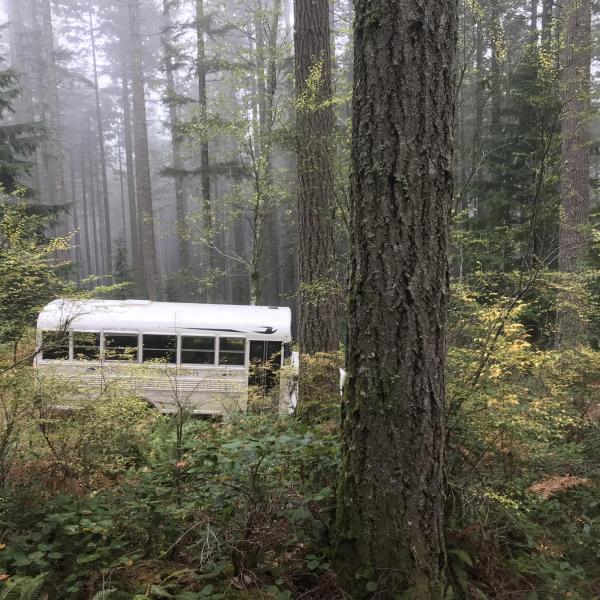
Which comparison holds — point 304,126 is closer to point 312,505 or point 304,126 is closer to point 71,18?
point 312,505

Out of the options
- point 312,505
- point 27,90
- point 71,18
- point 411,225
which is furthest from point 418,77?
point 71,18

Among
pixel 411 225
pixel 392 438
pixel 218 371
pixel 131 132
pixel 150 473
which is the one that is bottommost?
pixel 218 371

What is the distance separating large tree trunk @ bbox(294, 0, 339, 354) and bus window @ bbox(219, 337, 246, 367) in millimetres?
3543

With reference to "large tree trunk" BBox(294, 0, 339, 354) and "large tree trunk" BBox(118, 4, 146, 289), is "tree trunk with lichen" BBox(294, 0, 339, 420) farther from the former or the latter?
"large tree trunk" BBox(118, 4, 146, 289)

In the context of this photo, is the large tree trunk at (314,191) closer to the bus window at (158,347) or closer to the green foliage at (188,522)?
the green foliage at (188,522)

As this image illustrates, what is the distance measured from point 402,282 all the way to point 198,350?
7.69 m

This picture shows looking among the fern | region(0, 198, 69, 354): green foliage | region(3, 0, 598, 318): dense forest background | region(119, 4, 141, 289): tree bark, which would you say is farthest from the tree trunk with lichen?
region(119, 4, 141, 289): tree bark

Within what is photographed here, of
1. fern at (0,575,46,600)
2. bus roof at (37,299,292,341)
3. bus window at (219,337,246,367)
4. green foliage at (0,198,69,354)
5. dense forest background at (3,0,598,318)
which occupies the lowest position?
bus window at (219,337,246,367)

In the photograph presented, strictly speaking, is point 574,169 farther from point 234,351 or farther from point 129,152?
point 129,152

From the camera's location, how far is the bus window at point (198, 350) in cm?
942

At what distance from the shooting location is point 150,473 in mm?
3592

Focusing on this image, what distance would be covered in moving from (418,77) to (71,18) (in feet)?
125

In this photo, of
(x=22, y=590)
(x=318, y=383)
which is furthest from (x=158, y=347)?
(x=22, y=590)

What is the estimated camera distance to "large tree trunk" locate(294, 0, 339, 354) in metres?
5.88
